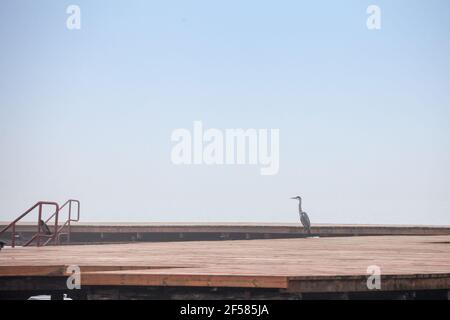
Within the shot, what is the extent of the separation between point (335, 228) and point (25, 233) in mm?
12021

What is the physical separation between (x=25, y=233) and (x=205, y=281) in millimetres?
20822

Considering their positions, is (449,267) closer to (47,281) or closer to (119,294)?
(119,294)

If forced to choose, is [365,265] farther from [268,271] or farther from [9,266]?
[9,266]

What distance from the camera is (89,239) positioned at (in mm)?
27406

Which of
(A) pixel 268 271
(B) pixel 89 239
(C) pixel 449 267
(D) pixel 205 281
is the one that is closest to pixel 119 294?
(D) pixel 205 281
